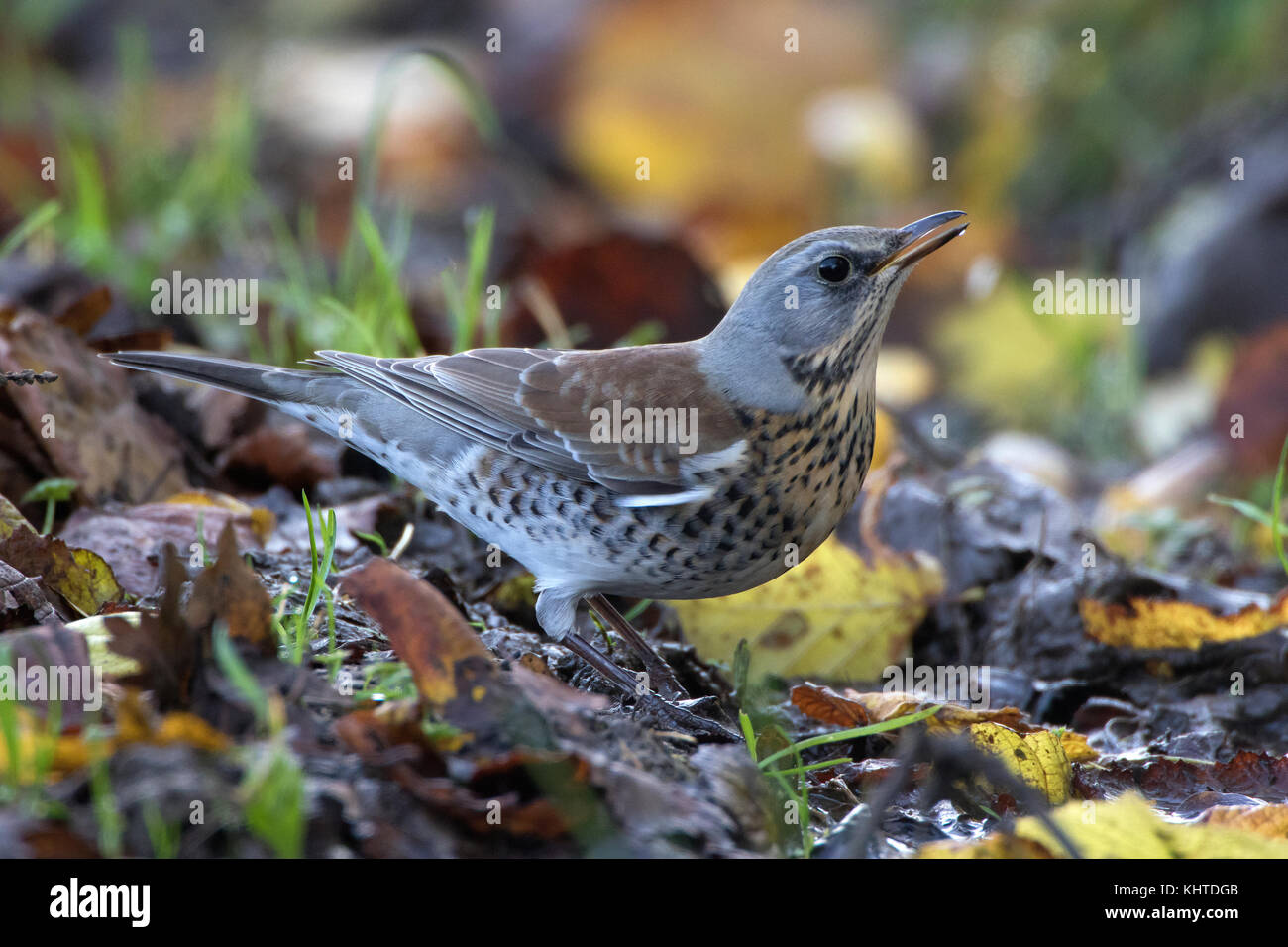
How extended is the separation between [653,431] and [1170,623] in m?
1.67

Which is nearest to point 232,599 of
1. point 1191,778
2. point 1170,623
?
point 1191,778

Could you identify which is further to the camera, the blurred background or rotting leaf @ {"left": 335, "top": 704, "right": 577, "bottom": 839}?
the blurred background

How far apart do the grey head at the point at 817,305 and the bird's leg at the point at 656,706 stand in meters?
0.89

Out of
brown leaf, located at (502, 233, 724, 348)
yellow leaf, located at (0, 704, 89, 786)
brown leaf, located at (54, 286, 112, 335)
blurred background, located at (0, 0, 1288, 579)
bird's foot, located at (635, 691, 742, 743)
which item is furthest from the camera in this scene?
brown leaf, located at (502, 233, 724, 348)

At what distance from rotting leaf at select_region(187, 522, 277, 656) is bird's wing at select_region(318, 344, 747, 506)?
1349mm

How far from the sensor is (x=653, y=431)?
13.2ft

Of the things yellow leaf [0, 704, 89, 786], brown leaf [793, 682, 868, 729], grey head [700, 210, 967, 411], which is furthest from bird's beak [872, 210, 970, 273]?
yellow leaf [0, 704, 89, 786]

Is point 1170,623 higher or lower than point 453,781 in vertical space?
higher

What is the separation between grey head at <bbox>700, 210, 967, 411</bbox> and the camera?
13.3 ft

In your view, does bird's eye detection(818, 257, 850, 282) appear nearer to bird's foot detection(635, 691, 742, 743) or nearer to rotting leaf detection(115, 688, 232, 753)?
bird's foot detection(635, 691, 742, 743)

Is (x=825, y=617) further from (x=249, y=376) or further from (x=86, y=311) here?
(x=86, y=311)

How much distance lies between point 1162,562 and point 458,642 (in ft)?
11.1

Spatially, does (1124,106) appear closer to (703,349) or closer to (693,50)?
(693,50)
